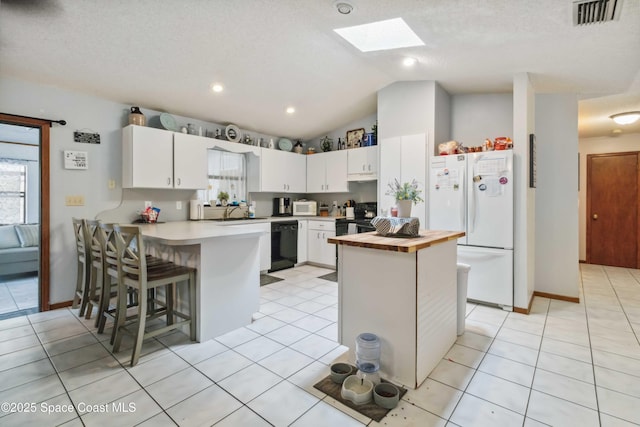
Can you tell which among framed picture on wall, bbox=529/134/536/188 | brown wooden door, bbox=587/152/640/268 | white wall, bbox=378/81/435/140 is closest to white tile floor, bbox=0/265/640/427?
framed picture on wall, bbox=529/134/536/188

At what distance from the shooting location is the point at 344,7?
2.41 meters

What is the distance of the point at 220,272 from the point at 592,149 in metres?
6.83

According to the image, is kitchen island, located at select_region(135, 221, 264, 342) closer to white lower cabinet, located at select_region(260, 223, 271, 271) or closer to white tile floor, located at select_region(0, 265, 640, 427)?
white tile floor, located at select_region(0, 265, 640, 427)

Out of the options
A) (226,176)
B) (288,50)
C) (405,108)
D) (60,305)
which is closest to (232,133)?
(226,176)

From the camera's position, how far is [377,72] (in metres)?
3.87

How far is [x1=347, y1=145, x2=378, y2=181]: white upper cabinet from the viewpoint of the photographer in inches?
194

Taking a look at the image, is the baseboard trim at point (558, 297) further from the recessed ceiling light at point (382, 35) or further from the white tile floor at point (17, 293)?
the white tile floor at point (17, 293)

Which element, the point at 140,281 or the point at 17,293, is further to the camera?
the point at 17,293

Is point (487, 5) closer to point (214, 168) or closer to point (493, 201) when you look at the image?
point (493, 201)

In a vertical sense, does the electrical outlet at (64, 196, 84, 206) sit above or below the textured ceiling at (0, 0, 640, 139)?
below

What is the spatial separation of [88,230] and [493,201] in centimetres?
410

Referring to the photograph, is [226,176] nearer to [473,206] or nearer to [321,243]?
[321,243]

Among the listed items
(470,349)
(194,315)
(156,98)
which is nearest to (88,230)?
(194,315)

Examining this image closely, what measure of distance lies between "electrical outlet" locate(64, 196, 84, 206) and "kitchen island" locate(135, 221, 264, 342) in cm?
127
